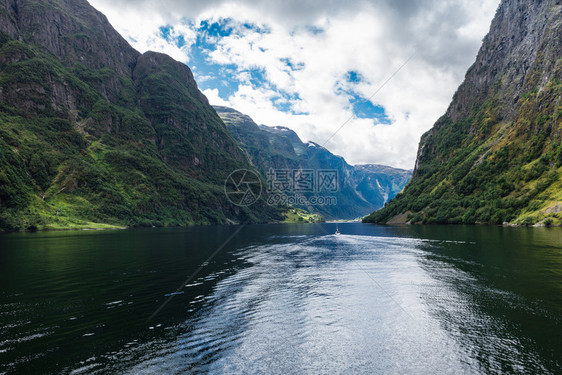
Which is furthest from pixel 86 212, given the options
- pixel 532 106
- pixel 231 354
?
pixel 532 106

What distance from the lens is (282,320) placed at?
22203 mm

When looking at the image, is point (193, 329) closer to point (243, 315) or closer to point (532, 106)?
point (243, 315)

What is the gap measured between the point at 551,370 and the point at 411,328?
7.77m

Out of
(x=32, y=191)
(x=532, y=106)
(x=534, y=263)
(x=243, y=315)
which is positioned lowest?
(x=243, y=315)

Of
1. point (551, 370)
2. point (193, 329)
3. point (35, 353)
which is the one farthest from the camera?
point (193, 329)

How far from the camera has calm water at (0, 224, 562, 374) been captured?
1534cm

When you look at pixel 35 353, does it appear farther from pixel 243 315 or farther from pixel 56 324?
pixel 243 315

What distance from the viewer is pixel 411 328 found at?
20.7m

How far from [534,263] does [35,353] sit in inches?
2154

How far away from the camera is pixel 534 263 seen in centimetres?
4044

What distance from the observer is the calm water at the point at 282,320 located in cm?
1534

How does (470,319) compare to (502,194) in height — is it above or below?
below

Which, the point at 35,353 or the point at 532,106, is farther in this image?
the point at 532,106

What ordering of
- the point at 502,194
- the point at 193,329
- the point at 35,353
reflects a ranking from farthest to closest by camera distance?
the point at 502,194, the point at 193,329, the point at 35,353
